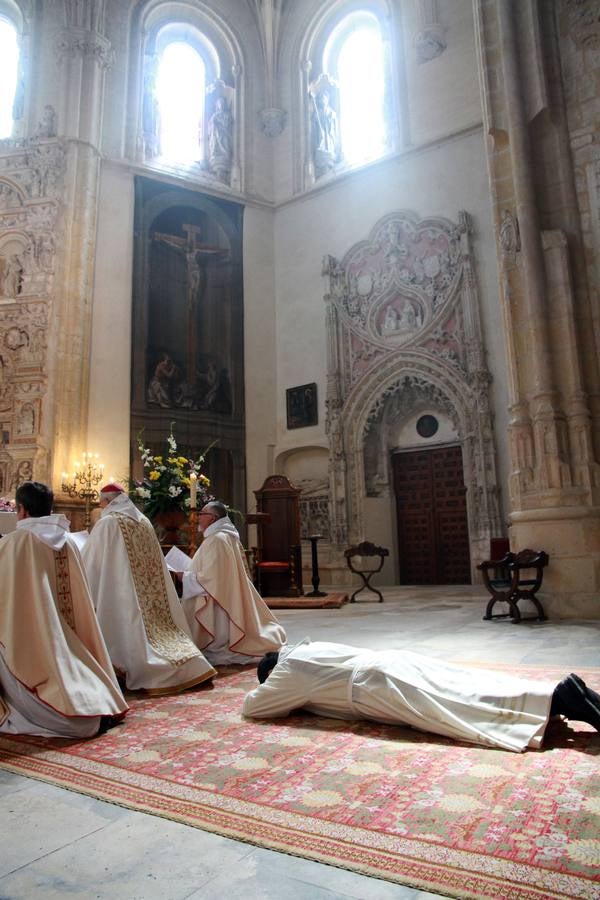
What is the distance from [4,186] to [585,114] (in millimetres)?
11134

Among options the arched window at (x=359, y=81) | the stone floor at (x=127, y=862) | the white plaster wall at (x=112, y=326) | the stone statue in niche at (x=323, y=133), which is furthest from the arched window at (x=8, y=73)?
the stone floor at (x=127, y=862)

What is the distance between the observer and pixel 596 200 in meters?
8.48

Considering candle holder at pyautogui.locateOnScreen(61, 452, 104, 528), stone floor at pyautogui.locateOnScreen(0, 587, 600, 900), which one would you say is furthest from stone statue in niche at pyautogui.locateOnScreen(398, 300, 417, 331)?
stone floor at pyautogui.locateOnScreen(0, 587, 600, 900)

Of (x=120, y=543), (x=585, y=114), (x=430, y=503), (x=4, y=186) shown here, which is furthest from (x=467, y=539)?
(x=4, y=186)

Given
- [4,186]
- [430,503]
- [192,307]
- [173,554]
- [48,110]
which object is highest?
[48,110]

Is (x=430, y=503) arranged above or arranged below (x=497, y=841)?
above

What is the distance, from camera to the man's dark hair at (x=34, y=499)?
3.34 m

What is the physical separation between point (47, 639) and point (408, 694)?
1741mm

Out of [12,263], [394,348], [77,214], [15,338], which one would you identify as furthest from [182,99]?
[394,348]

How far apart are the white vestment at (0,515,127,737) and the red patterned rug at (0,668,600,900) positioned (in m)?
0.14

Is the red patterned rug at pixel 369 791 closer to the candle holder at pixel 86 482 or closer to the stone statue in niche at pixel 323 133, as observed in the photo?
Result: the candle holder at pixel 86 482

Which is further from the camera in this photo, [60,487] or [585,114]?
[60,487]

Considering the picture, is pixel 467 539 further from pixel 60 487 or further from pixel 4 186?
pixel 4 186

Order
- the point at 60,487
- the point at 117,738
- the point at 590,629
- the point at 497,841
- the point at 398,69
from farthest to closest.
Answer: the point at 398,69, the point at 60,487, the point at 590,629, the point at 117,738, the point at 497,841
